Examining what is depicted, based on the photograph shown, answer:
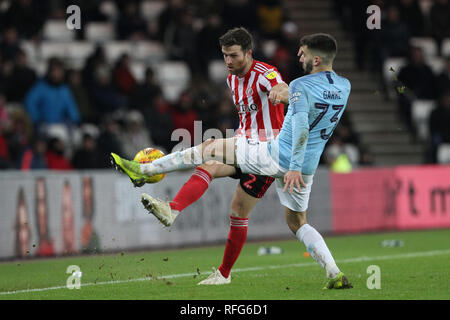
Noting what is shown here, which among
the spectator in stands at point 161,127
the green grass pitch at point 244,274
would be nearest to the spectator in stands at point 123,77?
the spectator in stands at point 161,127

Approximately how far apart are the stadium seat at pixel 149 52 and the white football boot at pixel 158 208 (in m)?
11.3

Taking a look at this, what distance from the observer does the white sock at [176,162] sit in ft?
25.6

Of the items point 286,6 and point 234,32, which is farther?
point 286,6

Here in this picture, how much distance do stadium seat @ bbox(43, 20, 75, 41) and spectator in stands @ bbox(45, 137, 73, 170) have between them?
3.71m

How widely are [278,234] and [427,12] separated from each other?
10.1m

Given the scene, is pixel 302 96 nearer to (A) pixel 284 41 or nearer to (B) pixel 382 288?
(B) pixel 382 288

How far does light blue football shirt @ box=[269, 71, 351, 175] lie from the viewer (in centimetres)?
749

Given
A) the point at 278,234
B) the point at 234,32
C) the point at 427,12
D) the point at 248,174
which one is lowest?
the point at 278,234

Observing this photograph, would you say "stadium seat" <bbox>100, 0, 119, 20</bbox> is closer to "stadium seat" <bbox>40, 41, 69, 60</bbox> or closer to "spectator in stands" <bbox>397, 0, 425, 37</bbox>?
"stadium seat" <bbox>40, 41, 69, 60</bbox>

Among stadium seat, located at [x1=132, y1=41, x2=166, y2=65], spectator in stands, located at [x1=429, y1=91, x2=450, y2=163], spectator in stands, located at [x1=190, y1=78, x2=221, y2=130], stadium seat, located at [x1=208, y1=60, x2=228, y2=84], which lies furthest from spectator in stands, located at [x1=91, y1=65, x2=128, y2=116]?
spectator in stands, located at [x1=429, y1=91, x2=450, y2=163]

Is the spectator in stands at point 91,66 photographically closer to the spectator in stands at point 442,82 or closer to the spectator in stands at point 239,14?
the spectator in stands at point 239,14

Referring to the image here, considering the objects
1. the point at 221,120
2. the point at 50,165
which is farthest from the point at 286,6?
the point at 50,165

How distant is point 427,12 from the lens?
23844 mm

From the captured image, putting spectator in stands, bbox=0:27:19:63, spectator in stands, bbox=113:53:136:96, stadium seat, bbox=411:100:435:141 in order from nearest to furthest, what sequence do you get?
spectator in stands, bbox=0:27:19:63 → spectator in stands, bbox=113:53:136:96 → stadium seat, bbox=411:100:435:141
